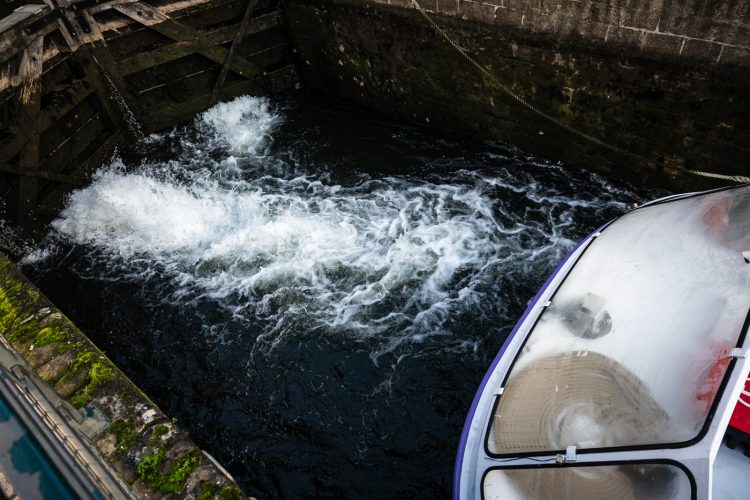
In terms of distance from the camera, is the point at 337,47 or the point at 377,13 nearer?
the point at 377,13

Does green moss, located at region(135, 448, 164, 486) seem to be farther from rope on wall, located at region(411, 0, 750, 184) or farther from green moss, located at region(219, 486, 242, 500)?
rope on wall, located at region(411, 0, 750, 184)

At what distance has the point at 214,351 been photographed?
723 centimetres

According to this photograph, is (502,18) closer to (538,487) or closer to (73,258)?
(538,487)

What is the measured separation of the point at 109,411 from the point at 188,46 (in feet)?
29.8

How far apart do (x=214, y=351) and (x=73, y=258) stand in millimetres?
3853

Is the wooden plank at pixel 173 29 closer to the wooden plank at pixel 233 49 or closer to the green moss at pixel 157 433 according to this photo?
the wooden plank at pixel 233 49

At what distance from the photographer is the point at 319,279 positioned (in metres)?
8.05

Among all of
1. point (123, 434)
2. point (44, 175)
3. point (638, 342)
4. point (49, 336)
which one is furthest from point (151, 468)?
point (44, 175)

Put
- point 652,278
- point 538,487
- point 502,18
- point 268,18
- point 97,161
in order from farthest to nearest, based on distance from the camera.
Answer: point 268,18 → point 97,161 → point 502,18 → point 652,278 → point 538,487

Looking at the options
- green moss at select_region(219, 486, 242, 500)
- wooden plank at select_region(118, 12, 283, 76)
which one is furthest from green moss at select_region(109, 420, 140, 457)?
wooden plank at select_region(118, 12, 283, 76)

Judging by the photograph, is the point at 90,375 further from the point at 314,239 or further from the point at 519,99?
the point at 519,99

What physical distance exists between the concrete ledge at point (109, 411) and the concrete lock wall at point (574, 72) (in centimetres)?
778

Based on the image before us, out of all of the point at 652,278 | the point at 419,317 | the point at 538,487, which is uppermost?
the point at 652,278

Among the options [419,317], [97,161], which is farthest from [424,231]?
[97,161]
